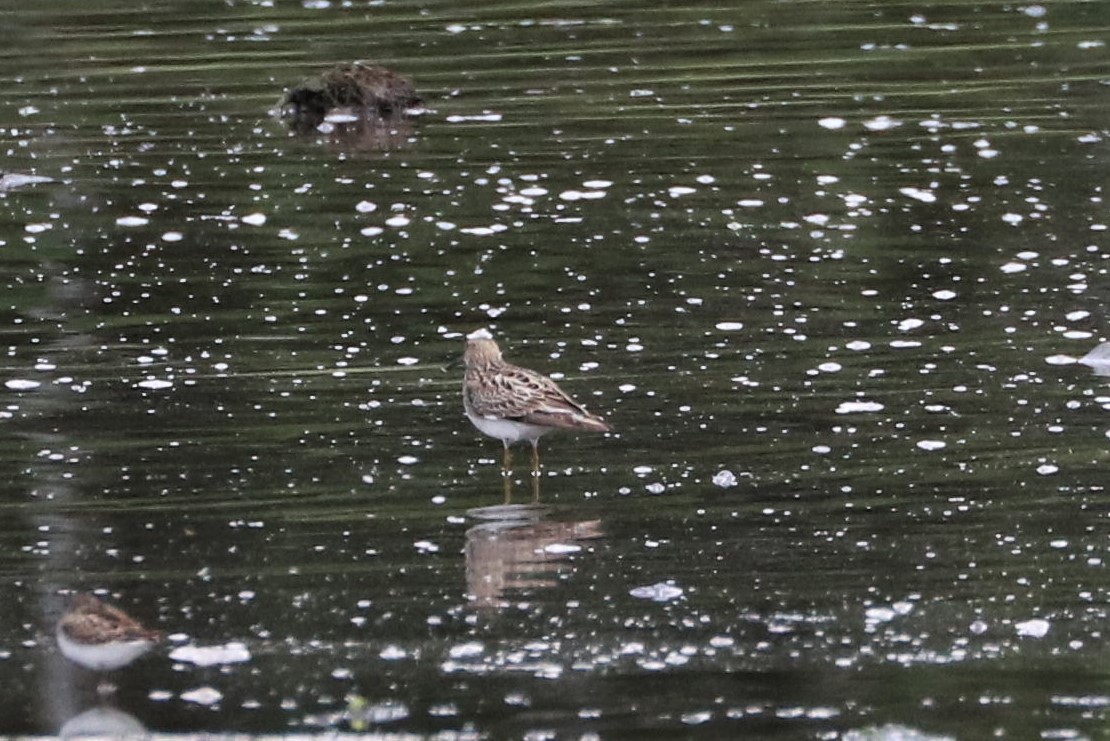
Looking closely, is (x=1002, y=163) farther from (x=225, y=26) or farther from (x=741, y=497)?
(x=225, y=26)

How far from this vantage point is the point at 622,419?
531 inches

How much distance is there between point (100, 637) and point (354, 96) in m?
14.9

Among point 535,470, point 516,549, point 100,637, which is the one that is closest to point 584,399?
point 535,470

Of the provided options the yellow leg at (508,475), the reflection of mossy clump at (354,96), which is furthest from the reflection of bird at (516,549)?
the reflection of mossy clump at (354,96)

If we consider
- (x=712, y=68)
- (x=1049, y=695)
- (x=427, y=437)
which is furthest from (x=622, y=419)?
(x=712, y=68)

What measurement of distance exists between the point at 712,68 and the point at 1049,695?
1692 cm

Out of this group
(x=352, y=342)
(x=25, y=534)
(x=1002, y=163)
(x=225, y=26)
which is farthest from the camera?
(x=225, y=26)

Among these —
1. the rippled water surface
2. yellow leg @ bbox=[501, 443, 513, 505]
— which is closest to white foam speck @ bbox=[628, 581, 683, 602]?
the rippled water surface

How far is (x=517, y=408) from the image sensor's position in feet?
41.1

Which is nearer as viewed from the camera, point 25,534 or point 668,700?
point 668,700

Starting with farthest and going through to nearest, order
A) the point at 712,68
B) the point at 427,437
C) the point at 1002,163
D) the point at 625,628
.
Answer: the point at 712,68 < the point at 1002,163 < the point at 427,437 < the point at 625,628

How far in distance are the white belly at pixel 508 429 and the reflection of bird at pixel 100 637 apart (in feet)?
10.5

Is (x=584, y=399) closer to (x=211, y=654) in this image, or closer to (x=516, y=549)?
(x=516, y=549)

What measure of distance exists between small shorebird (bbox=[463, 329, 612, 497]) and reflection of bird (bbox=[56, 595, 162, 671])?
3050 mm
